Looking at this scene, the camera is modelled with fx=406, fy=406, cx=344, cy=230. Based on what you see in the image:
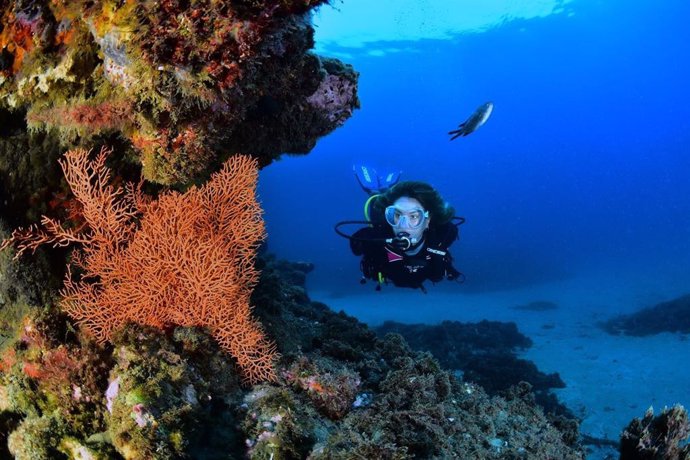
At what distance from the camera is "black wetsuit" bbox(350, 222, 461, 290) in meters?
7.85

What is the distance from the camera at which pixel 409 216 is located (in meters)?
7.84

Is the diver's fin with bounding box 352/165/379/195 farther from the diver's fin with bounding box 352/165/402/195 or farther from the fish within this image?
the fish

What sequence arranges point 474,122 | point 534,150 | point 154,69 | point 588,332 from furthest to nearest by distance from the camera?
point 534,150 → point 588,332 → point 474,122 → point 154,69

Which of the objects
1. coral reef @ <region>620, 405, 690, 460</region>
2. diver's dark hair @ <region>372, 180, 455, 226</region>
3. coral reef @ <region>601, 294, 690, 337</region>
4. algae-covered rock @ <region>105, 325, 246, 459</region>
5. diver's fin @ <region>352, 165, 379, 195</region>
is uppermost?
coral reef @ <region>601, 294, 690, 337</region>

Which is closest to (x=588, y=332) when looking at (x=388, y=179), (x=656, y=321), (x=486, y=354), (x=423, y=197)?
(x=656, y=321)

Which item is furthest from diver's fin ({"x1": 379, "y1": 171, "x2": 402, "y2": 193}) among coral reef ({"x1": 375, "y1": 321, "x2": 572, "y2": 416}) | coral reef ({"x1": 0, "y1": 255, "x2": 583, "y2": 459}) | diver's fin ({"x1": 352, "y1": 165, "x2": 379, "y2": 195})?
coral reef ({"x1": 0, "y1": 255, "x2": 583, "y2": 459})

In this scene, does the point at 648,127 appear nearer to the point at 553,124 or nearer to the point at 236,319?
the point at 553,124

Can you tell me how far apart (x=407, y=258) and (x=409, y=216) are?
81 cm

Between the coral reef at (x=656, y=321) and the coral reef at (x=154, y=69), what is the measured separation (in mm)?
19865

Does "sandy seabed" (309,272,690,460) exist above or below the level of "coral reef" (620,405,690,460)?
above

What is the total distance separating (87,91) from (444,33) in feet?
188

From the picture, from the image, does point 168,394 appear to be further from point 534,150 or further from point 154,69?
point 534,150

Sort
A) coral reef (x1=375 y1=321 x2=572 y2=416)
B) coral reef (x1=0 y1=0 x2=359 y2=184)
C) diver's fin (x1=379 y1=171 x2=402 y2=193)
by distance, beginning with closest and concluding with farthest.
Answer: coral reef (x1=0 y1=0 x2=359 y2=184) < diver's fin (x1=379 y1=171 x2=402 y2=193) < coral reef (x1=375 y1=321 x2=572 y2=416)

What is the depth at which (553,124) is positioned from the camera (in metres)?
96.1
